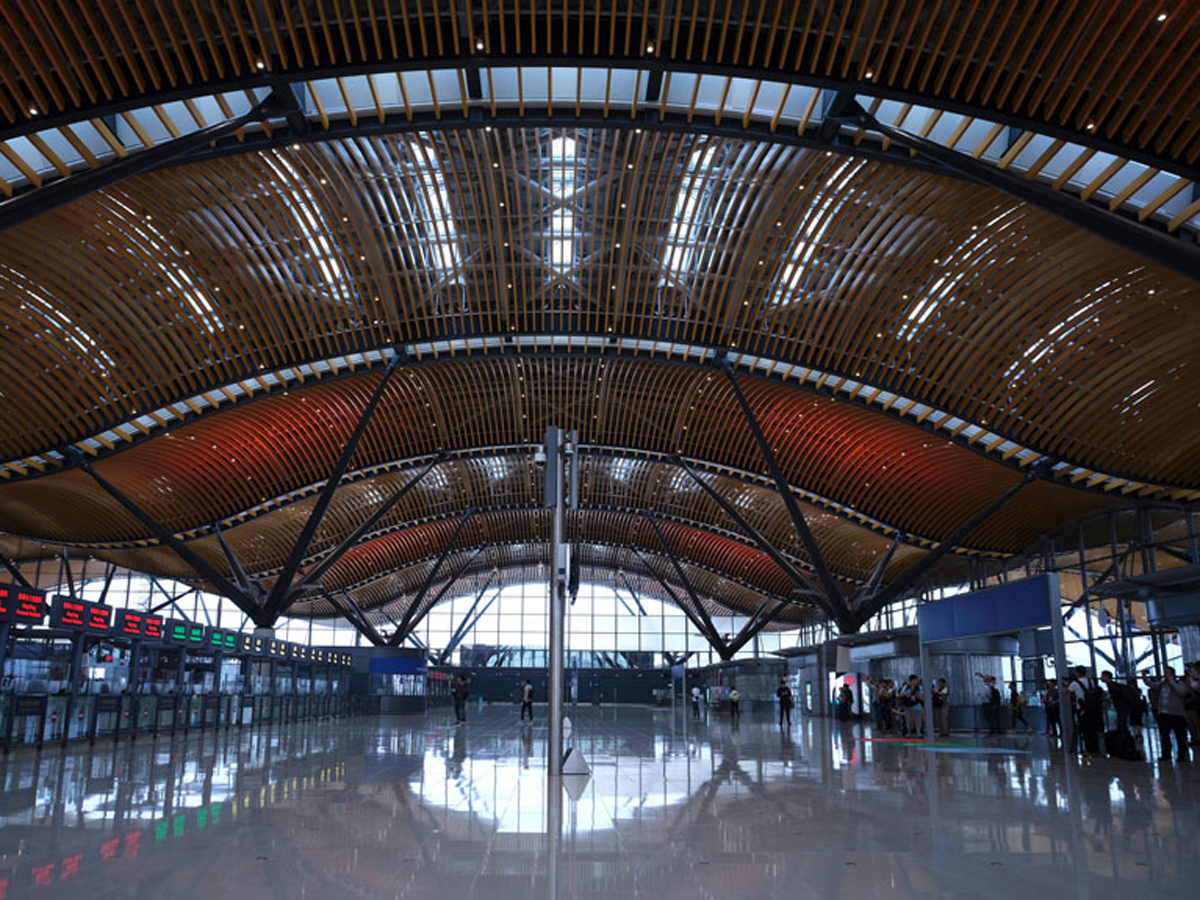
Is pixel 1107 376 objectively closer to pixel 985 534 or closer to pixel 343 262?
pixel 985 534

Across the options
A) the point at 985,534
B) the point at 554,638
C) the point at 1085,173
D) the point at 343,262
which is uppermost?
the point at 343,262

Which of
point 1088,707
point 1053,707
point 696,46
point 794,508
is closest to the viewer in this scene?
point 696,46

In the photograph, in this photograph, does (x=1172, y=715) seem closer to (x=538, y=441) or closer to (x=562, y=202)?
(x=562, y=202)

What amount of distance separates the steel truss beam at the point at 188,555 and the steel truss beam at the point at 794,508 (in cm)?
2181

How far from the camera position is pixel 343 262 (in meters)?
26.2

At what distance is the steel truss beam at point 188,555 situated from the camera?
33.6 metres

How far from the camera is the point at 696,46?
15.9m

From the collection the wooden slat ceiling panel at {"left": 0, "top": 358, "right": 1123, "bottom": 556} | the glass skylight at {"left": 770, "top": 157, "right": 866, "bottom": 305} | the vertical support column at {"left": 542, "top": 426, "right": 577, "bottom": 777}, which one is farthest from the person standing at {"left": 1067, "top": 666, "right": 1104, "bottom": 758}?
the wooden slat ceiling panel at {"left": 0, "top": 358, "right": 1123, "bottom": 556}

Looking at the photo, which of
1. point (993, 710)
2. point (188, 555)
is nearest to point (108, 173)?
point (188, 555)

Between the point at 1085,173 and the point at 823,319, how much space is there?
10.0 m

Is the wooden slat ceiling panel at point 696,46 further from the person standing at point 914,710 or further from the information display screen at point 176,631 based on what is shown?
the person standing at point 914,710

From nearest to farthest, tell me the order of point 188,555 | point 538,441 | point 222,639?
point 222,639 → point 188,555 → point 538,441

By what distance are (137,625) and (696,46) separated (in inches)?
763

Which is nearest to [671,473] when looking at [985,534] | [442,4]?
[985,534]
